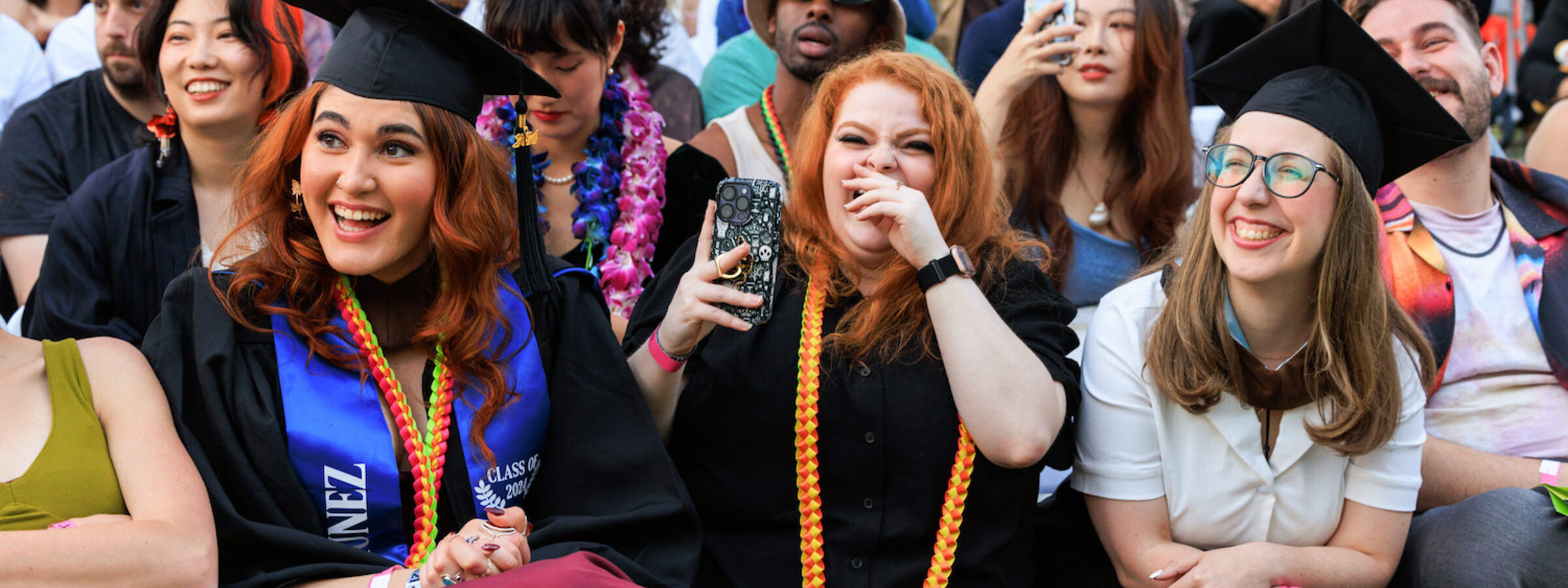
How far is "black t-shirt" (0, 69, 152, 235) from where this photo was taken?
13.4 ft

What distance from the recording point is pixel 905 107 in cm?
309

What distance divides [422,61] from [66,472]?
41.0 inches

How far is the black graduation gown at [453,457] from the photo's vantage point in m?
2.54

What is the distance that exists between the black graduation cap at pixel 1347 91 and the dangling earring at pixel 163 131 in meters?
2.90

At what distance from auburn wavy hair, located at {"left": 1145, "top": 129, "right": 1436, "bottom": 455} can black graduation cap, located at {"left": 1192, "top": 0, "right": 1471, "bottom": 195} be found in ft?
0.26

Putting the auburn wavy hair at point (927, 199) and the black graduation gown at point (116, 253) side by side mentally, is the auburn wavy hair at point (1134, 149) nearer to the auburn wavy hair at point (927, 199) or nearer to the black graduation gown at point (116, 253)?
the auburn wavy hair at point (927, 199)

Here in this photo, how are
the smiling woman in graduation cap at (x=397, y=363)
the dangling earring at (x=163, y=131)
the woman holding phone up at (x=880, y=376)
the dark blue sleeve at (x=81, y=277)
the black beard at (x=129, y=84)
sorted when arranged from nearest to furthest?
the smiling woman in graduation cap at (x=397, y=363) < the woman holding phone up at (x=880, y=376) < the dark blue sleeve at (x=81, y=277) < the dangling earring at (x=163, y=131) < the black beard at (x=129, y=84)

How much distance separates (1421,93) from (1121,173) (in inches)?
54.4

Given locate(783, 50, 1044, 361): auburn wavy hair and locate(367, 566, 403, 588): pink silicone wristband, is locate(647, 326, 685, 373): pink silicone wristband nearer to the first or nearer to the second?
locate(783, 50, 1044, 361): auburn wavy hair

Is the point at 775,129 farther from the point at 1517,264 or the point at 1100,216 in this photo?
the point at 1517,264

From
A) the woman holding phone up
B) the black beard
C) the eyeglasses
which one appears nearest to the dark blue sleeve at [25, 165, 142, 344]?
the black beard

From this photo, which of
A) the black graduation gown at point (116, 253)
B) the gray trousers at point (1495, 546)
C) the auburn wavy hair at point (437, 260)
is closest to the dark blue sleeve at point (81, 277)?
the black graduation gown at point (116, 253)

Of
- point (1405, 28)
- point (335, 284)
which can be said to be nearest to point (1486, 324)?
point (1405, 28)

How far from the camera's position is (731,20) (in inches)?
226
